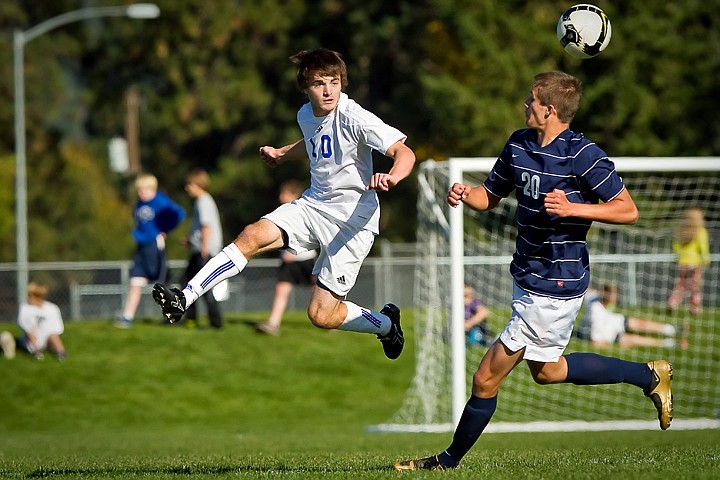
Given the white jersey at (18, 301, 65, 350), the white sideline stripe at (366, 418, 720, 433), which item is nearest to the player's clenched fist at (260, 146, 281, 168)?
the white sideline stripe at (366, 418, 720, 433)

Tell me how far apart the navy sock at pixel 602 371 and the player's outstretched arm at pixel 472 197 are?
42.1 inches

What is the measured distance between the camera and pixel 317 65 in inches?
301

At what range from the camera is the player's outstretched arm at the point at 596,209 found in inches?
253

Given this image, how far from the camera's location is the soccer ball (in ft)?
25.2

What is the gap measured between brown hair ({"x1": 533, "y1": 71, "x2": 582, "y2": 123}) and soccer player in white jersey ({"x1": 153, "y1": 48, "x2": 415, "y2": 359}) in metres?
1.00

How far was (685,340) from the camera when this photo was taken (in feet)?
54.6

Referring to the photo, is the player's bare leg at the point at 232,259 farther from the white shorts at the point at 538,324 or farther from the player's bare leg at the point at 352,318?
the white shorts at the point at 538,324

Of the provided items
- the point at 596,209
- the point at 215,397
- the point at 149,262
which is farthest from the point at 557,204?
the point at 215,397

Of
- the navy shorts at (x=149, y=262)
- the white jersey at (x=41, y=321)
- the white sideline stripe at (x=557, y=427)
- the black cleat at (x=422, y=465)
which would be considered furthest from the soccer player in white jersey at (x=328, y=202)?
the white jersey at (x=41, y=321)

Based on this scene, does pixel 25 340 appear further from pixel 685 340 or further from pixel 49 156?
pixel 49 156

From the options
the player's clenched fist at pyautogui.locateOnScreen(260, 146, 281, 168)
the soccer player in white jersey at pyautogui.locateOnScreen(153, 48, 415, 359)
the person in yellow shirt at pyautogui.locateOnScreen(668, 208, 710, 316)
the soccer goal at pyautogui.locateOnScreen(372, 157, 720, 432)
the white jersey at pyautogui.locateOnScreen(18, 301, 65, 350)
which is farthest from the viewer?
the person in yellow shirt at pyautogui.locateOnScreen(668, 208, 710, 316)

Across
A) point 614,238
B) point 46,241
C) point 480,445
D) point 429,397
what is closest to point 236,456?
point 480,445

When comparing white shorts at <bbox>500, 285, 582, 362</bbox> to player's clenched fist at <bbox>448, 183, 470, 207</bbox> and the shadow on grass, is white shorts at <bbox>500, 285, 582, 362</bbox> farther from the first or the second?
the shadow on grass

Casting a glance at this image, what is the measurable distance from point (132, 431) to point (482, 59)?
21.4m
